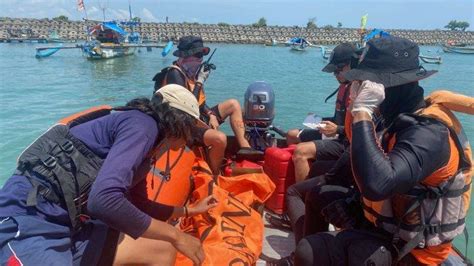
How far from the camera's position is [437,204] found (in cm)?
168

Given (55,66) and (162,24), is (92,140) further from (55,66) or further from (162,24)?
(162,24)

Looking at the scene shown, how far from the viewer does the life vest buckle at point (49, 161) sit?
170cm

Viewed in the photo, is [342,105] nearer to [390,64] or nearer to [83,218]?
[390,64]

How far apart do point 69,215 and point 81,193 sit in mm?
104

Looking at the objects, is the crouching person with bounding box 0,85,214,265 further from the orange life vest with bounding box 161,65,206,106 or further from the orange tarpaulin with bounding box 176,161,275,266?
the orange life vest with bounding box 161,65,206,106

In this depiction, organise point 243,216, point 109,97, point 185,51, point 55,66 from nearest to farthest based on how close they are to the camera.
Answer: point 243,216, point 185,51, point 109,97, point 55,66

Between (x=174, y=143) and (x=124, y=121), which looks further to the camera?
(x=174, y=143)

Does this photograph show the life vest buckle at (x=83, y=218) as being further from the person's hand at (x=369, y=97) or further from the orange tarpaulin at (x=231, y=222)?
the person's hand at (x=369, y=97)

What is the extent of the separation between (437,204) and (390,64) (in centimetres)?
63

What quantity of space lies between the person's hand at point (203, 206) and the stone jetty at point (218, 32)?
56.0 m

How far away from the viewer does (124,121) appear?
1797 mm

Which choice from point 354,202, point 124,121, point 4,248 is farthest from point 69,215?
point 354,202

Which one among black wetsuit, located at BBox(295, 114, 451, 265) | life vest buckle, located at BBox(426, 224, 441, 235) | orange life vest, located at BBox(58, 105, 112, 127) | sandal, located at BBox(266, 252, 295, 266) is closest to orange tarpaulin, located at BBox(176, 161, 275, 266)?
sandal, located at BBox(266, 252, 295, 266)

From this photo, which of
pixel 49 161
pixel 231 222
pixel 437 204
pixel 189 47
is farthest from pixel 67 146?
pixel 189 47
